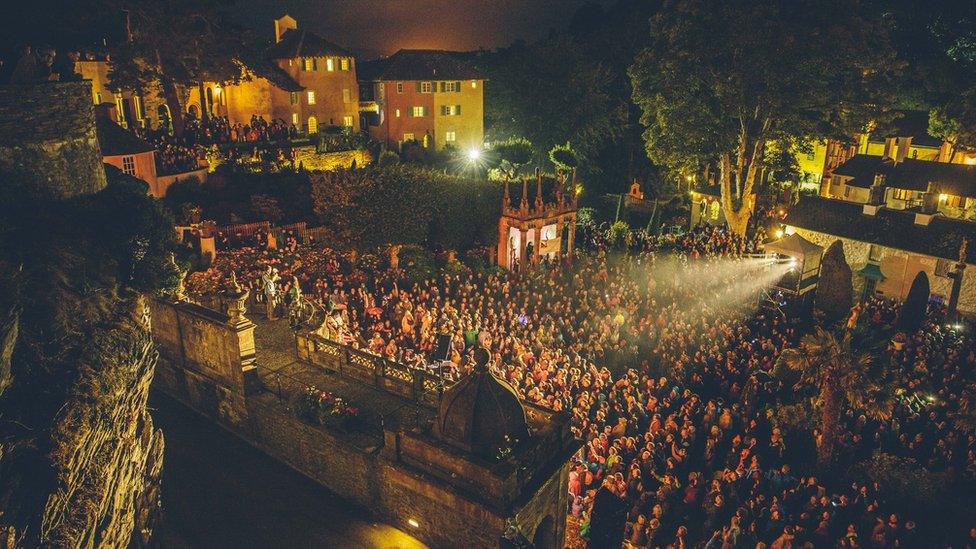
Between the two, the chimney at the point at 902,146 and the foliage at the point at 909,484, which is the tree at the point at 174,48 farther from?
the chimney at the point at 902,146

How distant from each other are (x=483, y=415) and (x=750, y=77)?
79.3 ft

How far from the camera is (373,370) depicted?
1510cm

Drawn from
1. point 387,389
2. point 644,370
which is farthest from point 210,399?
point 644,370

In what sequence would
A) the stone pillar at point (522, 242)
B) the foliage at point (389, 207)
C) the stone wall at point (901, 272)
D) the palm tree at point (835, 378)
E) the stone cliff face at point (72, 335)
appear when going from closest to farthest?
1. the stone cliff face at point (72, 335)
2. the palm tree at point (835, 378)
3. the stone wall at point (901, 272)
4. the foliage at point (389, 207)
5. the stone pillar at point (522, 242)

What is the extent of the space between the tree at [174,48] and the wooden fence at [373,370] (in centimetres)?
2295

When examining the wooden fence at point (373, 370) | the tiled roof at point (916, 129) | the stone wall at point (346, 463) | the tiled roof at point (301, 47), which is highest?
the tiled roof at point (301, 47)

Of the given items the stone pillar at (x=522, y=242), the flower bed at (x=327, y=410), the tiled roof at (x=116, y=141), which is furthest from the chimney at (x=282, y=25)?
the flower bed at (x=327, y=410)

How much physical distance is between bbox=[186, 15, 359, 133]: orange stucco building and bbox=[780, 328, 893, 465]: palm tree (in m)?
35.1

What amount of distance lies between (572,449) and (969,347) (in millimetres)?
14048

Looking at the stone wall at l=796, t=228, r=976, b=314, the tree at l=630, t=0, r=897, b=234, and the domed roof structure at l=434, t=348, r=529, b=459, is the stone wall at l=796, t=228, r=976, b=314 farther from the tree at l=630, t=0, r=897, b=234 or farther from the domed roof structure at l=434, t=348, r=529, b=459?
the domed roof structure at l=434, t=348, r=529, b=459

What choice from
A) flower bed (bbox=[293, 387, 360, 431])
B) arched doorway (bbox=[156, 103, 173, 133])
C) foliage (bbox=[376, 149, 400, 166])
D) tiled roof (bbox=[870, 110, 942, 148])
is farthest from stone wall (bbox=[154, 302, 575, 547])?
tiled roof (bbox=[870, 110, 942, 148])

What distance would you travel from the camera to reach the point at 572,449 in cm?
1202

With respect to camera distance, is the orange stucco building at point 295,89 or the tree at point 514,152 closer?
the orange stucco building at point 295,89

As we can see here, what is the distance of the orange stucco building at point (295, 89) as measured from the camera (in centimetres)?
4025
